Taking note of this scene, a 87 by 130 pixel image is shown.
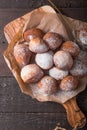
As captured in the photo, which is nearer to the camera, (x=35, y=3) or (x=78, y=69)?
(x=78, y=69)

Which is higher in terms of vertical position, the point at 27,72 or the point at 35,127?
the point at 27,72

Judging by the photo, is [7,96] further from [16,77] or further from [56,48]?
[56,48]

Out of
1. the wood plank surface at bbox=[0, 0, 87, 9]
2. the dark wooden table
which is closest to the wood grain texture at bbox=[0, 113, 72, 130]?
the dark wooden table

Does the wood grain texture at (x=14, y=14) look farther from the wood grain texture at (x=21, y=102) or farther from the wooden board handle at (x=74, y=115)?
the wooden board handle at (x=74, y=115)

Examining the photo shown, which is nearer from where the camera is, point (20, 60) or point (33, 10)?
point (20, 60)

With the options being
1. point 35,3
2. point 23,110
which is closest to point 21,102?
point 23,110

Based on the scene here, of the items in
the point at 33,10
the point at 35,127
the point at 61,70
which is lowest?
the point at 35,127

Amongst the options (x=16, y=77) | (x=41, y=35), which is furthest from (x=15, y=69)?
(x=41, y=35)

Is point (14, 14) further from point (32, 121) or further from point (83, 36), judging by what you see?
point (32, 121)
